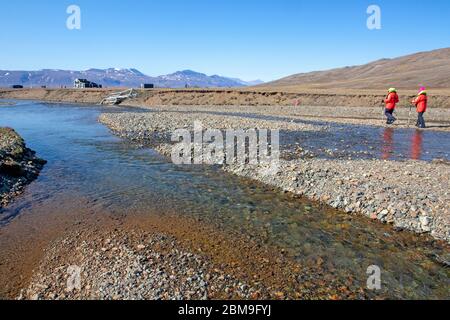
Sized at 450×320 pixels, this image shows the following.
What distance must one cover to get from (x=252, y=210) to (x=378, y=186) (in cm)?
494

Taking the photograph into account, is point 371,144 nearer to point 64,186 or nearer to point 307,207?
point 307,207

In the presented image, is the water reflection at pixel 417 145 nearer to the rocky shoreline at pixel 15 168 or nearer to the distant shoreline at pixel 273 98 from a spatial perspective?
the rocky shoreline at pixel 15 168

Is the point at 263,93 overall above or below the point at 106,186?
above

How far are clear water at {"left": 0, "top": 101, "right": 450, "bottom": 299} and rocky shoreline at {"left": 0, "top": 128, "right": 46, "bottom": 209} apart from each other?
460mm

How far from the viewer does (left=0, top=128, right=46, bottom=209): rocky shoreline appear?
45.7 ft

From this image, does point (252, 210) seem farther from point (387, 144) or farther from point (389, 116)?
point (389, 116)

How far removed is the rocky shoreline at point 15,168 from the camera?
13.9 m

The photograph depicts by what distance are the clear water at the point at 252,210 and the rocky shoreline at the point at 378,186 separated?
63 centimetres

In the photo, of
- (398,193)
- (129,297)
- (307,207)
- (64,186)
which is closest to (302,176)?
(307,207)
